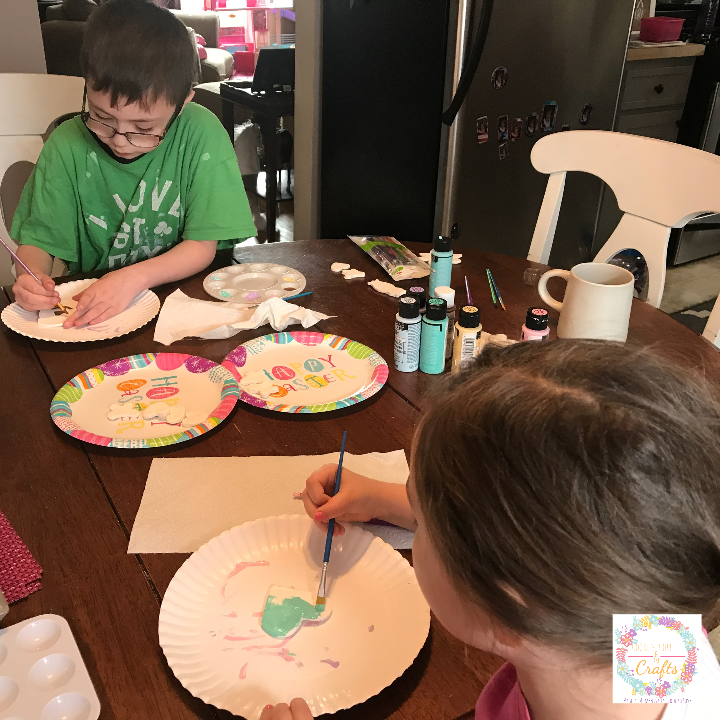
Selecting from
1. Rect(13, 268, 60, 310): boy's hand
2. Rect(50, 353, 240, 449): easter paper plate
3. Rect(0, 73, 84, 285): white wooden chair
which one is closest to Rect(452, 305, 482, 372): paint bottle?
Rect(50, 353, 240, 449): easter paper plate

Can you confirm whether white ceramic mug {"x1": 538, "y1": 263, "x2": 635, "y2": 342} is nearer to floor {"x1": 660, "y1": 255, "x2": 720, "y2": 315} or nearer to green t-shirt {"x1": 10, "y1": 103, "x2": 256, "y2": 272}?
green t-shirt {"x1": 10, "y1": 103, "x2": 256, "y2": 272}

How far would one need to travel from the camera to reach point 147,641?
656 millimetres

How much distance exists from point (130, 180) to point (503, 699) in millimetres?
1316

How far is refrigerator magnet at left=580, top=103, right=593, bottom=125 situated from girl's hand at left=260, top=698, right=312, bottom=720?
2956mm

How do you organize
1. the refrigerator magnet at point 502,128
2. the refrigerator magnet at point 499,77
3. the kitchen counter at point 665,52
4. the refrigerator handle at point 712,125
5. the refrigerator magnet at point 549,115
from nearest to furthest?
1. the refrigerator magnet at point 499,77
2. the refrigerator magnet at point 502,128
3. the refrigerator magnet at point 549,115
4. the kitchen counter at point 665,52
5. the refrigerator handle at point 712,125

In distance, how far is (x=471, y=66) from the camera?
2.34 m

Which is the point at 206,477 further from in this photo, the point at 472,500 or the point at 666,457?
the point at 666,457

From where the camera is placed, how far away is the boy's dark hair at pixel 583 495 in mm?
420

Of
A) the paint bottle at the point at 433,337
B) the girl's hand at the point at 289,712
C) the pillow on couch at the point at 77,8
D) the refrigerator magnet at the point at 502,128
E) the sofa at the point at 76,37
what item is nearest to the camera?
the girl's hand at the point at 289,712

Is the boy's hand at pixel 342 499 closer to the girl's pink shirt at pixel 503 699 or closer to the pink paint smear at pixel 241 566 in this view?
the pink paint smear at pixel 241 566

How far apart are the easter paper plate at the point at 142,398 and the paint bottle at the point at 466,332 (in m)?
0.35

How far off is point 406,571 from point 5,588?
41 cm

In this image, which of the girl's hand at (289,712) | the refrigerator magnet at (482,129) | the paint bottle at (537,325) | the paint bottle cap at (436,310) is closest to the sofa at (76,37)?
the refrigerator magnet at (482,129)

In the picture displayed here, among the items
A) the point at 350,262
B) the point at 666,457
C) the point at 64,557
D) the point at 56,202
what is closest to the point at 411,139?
the point at 350,262
